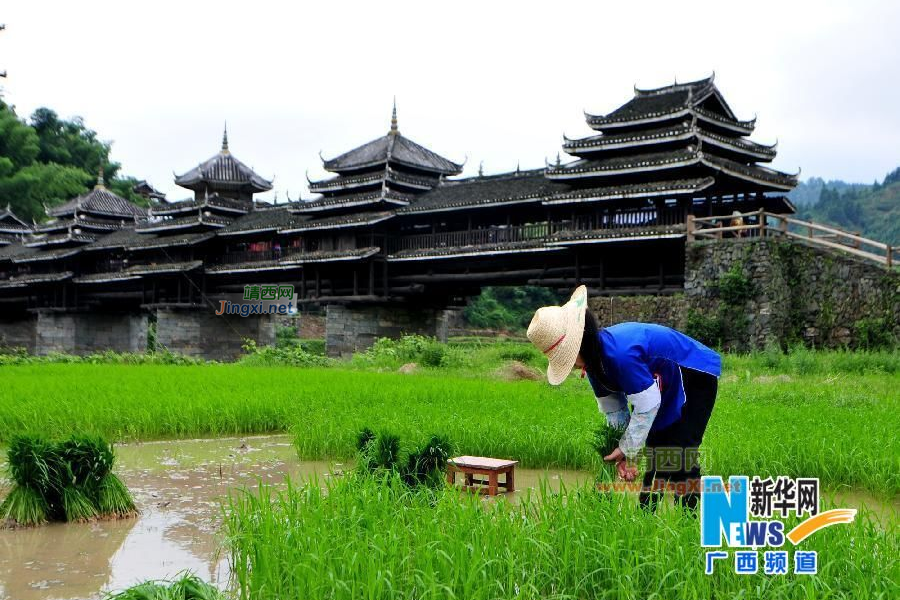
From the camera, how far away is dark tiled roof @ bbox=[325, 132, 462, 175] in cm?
2277

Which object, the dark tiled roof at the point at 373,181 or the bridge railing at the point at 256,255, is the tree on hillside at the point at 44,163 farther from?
the dark tiled roof at the point at 373,181

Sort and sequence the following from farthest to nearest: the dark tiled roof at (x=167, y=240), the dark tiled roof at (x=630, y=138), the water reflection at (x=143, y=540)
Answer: the dark tiled roof at (x=167, y=240) < the dark tiled roof at (x=630, y=138) < the water reflection at (x=143, y=540)

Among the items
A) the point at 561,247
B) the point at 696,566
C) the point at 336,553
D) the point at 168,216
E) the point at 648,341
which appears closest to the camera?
the point at 696,566

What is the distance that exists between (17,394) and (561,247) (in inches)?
465

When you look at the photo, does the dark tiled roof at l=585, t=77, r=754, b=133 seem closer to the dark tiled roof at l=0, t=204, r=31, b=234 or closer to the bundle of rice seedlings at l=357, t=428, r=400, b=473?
the bundle of rice seedlings at l=357, t=428, r=400, b=473

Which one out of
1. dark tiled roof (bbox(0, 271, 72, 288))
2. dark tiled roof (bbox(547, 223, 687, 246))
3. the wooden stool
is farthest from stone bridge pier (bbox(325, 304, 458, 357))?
the wooden stool

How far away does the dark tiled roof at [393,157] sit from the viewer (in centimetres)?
2277

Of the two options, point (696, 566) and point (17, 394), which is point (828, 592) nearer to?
point (696, 566)

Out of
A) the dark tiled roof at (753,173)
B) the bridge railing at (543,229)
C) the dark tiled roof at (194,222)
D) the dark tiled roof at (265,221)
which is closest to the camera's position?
the dark tiled roof at (753,173)

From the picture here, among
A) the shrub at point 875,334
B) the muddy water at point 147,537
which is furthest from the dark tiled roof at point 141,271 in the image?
the muddy water at point 147,537

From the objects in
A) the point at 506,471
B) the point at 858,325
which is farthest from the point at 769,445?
the point at 858,325

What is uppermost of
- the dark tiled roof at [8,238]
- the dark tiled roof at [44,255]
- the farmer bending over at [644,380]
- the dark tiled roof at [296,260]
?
the dark tiled roof at [8,238]

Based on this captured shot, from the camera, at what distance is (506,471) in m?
5.08

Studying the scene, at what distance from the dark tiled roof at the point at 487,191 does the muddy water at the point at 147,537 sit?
12945 mm
